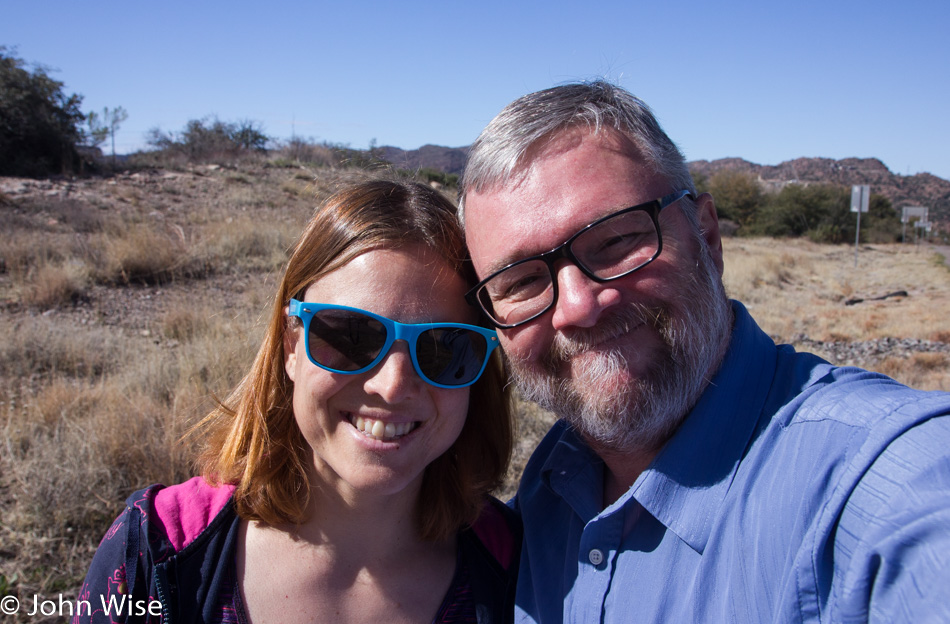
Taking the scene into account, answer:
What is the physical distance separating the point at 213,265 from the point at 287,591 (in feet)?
26.2

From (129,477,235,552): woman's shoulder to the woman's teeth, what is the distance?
521mm

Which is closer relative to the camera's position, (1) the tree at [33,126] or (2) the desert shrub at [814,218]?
(1) the tree at [33,126]

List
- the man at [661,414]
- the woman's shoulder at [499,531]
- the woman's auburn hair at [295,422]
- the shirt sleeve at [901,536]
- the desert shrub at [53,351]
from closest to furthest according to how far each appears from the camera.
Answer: the shirt sleeve at [901,536] < the man at [661,414] < the woman's auburn hair at [295,422] < the woman's shoulder at [499,531] < the desert shrub at [53,351]

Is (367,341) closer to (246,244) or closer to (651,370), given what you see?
(651,370)

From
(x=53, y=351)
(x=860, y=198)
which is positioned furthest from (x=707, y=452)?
(x=860, y=198)

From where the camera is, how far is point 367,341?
1.51 meters

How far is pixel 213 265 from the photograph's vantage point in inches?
340

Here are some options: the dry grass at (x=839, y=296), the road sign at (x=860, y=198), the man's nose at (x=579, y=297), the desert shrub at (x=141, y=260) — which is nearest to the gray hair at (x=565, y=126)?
the man's nose at (x=579, y=297)

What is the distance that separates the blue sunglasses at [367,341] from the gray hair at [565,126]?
19.6 inches

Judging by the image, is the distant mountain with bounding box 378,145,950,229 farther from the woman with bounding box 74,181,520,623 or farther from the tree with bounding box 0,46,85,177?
the woman with bounding box 74,181,520,623

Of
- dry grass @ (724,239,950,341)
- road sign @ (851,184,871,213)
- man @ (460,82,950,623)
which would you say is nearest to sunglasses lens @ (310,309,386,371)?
man @ (460,82,950,623)

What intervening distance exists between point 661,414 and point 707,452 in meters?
0.14

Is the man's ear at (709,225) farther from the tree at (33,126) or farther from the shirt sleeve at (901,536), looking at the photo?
the tree at (33,126)

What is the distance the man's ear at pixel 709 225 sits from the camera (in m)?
1.69
